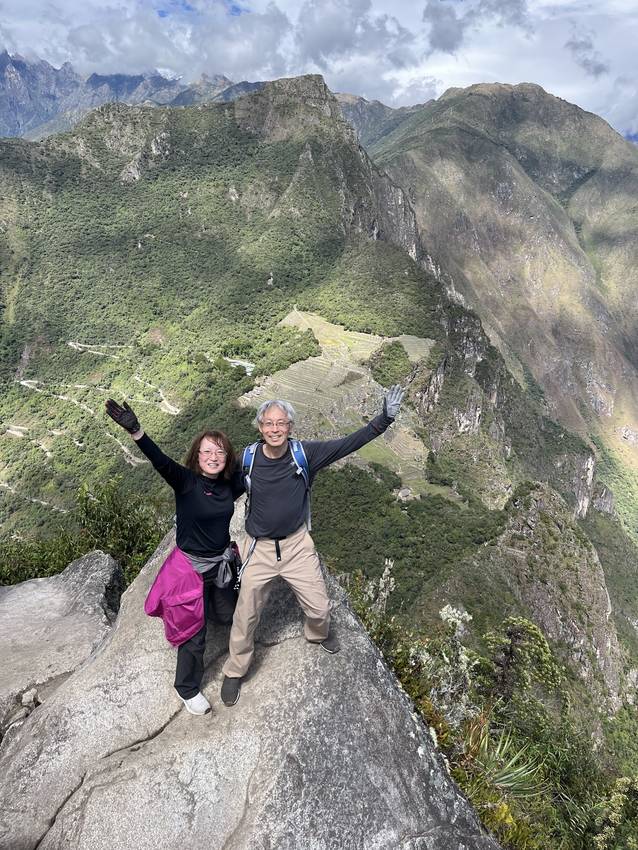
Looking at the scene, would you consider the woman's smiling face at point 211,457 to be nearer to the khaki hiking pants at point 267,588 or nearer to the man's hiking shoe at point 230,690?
the khaki hiking pants at point 267,588

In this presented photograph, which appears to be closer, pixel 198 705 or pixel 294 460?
pixel 198 705

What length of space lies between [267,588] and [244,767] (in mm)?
2065

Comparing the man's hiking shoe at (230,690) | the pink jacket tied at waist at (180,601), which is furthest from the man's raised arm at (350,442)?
the man's hiking shoe at (230,690)

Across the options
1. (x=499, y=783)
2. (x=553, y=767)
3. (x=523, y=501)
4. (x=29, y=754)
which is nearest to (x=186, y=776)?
(x=29, y=754)

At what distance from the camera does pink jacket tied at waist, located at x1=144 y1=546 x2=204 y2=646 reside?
670 centimetres

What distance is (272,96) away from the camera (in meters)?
142

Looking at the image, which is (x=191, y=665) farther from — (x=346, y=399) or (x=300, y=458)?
(x=346, y=399)

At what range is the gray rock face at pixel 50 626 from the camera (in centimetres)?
829

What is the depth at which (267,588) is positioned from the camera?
7008mm

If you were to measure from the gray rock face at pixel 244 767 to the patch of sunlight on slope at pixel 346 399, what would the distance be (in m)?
46.7

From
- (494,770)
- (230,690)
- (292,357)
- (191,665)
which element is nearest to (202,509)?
(191,665)

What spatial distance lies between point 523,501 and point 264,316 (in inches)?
2477

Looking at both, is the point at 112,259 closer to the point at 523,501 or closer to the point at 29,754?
the point at 523,501

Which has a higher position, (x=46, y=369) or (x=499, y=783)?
(x=499, y=783)
